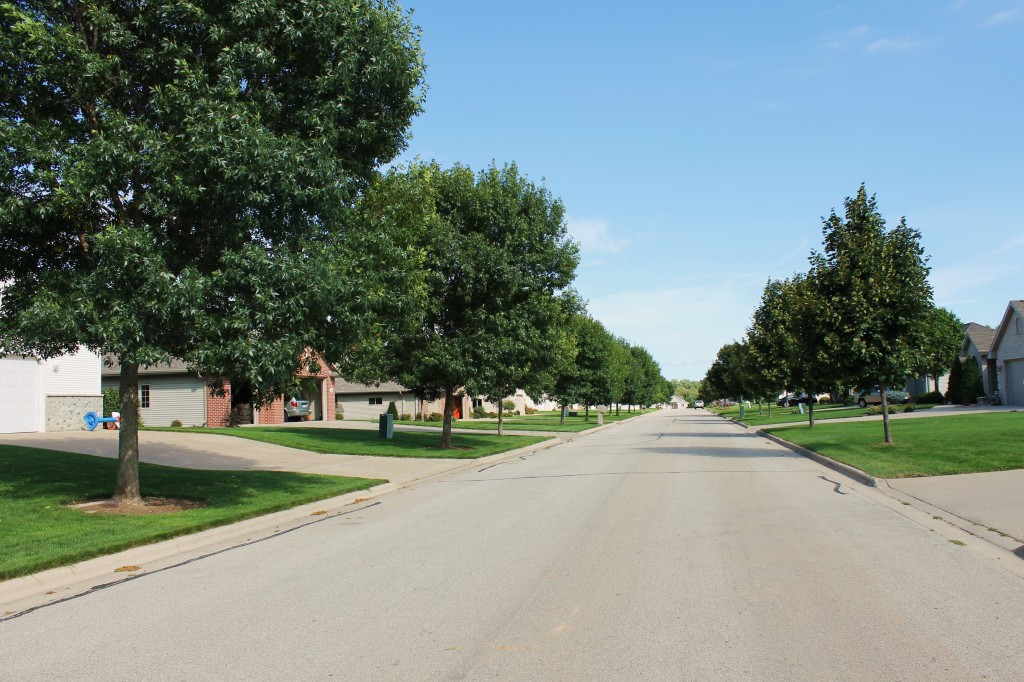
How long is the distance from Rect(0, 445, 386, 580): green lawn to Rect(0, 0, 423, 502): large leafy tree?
1357 mm

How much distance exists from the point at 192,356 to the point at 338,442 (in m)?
16.8

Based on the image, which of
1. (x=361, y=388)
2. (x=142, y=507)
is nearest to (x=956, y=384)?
(x=361, y=388)

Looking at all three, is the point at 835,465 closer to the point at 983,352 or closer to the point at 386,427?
the point at 386,427

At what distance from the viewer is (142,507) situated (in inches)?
465

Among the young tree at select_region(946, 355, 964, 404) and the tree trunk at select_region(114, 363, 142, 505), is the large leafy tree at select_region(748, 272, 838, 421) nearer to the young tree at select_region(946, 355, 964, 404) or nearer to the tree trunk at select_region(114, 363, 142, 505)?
the young tree at select_region(946, 355, 964, 404)

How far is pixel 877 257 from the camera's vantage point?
21.7 m

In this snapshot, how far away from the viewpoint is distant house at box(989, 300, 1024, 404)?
Answer: 42781 millimetres

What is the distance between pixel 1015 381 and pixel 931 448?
29.5 meters

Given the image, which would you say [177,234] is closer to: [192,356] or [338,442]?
[192,356]

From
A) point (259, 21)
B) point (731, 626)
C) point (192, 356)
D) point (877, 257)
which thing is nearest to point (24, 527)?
point (192, 356)

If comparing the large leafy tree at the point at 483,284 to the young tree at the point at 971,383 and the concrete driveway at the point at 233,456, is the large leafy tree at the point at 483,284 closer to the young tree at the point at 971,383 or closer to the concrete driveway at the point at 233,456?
the concrete driveway at the point at 233,456

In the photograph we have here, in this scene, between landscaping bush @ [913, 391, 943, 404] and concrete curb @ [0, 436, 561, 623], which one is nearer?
concrete curb @ [0, 436, 561, 623]

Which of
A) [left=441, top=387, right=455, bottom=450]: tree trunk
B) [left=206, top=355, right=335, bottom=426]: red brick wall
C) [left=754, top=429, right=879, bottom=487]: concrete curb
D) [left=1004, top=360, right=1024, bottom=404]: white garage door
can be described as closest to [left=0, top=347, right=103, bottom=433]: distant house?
[left=206, top=355, right=335, bottom=426]: red brick wall

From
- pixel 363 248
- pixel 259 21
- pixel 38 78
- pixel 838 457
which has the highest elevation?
pixel 259 21
